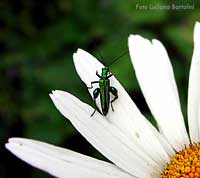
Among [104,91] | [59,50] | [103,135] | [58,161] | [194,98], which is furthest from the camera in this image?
[59,50]

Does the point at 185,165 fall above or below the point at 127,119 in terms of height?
below

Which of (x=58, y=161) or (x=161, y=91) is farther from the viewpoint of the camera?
(x=161, y=91)

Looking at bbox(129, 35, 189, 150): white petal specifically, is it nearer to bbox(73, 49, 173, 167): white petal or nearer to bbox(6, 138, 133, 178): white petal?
bbox(73, 49, 173, 167): white petal

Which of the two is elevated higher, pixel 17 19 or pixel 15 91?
pixel 17 19

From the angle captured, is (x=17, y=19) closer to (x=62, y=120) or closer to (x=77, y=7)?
(x=77, y=7)

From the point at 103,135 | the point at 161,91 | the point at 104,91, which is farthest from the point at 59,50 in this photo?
the point at 103,135

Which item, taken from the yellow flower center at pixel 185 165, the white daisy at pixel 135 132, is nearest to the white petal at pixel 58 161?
the white daisy at pixel 135 132

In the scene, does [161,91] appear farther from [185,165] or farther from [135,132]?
[185,165]

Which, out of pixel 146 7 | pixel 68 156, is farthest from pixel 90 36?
pixel 68 156
